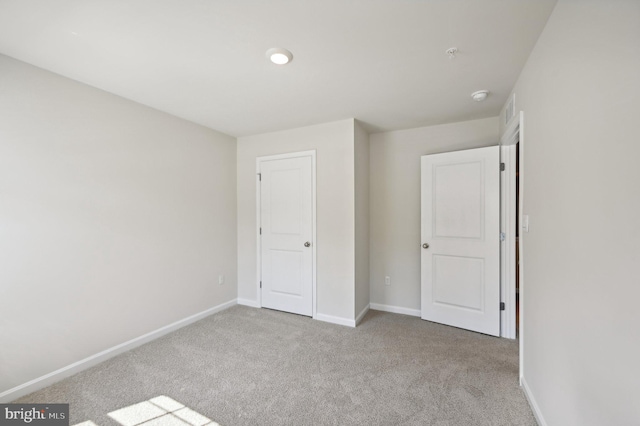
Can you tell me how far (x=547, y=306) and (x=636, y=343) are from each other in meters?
0.77

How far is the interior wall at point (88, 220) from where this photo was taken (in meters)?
1.90

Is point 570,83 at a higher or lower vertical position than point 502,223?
higher

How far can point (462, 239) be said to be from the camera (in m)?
3.00

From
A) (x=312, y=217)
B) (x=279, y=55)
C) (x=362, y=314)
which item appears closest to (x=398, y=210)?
(x=312, y=217)

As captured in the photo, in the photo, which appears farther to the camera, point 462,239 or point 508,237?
point 462,239

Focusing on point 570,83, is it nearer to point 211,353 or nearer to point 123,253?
point 211,353

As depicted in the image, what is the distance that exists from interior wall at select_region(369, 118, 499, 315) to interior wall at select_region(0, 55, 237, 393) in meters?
2.23

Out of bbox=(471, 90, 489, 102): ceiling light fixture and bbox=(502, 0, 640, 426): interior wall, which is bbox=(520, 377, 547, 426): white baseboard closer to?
bbox=(502, 0, 640, 426): interior wall

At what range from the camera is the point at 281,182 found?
11.5ft

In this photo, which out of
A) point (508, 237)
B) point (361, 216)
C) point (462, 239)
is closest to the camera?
point (508, 237)

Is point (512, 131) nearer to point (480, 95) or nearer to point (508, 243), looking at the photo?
point (480, 95)

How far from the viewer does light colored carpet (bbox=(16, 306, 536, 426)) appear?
173 cm

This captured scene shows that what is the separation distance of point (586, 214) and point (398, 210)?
2.36m

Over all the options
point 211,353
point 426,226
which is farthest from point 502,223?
point 211,353
